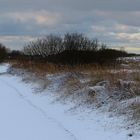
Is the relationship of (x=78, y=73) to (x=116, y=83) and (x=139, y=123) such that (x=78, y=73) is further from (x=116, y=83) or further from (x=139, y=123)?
(x=139, y=123)

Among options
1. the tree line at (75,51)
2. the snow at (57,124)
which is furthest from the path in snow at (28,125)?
the tree line at (75,51)

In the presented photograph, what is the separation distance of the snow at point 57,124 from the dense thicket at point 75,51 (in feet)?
46.4

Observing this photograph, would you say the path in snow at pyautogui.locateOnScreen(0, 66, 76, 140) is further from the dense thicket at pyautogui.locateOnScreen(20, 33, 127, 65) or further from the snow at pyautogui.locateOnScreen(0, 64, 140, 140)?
the dense thicket at pyautogui.locateOnScreen(20, 33, 127, 65)

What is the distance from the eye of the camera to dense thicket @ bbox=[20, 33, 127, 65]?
100 feet

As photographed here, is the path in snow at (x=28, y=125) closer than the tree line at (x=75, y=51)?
Yes

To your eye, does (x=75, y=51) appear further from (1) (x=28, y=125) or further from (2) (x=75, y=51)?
(1) (x=28, y=125)

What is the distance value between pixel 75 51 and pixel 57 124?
20.5m

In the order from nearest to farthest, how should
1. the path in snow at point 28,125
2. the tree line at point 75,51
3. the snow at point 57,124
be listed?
the snow at point 57,124, the path in snow at point 28,125, the tree line at point 75,51

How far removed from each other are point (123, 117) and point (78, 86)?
5.61 meters

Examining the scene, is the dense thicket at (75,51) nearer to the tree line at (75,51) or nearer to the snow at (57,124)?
the tree line at (75,51)

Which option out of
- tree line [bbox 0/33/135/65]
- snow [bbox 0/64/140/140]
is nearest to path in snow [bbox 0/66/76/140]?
snow [bbox 0/64/140/140]

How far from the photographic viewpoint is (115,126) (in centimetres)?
1009

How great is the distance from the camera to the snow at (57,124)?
9750 millimetres

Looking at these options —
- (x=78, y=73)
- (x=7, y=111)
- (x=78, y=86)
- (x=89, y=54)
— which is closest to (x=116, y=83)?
(x=78, y=86)
